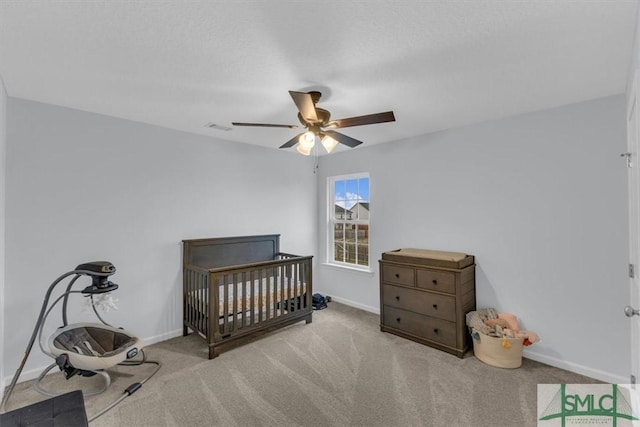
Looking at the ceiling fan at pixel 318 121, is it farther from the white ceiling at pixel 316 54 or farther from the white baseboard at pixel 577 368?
the white baseboard at pixel 577 368

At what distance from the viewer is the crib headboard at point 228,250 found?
3395 mm

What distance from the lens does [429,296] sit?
303 cm

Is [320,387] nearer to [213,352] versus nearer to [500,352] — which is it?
[213,352]

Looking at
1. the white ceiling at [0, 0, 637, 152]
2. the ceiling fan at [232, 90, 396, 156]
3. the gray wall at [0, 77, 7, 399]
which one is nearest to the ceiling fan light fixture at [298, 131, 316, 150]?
the ceiling fan at [232, 90, 396, 156]

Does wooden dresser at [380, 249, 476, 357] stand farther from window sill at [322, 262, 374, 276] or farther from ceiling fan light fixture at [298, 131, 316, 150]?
ceiling fan light fixture at [298, 131, 316, 150]

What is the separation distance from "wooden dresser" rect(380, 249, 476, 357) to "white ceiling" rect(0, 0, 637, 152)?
1562 mm

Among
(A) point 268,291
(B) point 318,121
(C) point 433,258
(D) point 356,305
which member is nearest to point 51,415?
(A) point 268,291

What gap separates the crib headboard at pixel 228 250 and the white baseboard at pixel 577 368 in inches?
124

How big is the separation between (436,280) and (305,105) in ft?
7.17

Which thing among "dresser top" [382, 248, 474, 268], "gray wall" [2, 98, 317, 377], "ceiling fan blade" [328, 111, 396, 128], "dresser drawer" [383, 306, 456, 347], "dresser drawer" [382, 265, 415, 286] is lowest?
"dresser drawer" [383, 306, 456, 347]

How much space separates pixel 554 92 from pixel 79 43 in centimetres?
338

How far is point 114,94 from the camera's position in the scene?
2.37 metres

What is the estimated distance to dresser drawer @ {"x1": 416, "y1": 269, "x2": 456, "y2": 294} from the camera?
2.87m

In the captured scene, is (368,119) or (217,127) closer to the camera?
(368,119)
